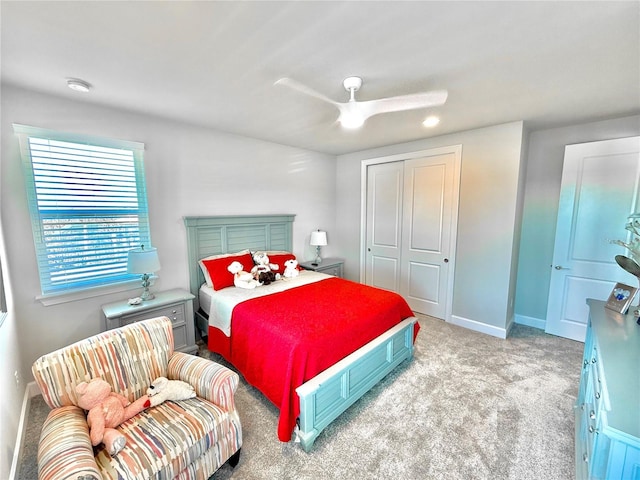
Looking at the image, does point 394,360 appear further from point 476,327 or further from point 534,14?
point 534,14

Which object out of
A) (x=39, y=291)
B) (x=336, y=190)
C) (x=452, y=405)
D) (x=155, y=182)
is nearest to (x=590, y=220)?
(x=452, y=405)

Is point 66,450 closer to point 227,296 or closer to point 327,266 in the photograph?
point 227,296

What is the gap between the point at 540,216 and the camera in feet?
10.6

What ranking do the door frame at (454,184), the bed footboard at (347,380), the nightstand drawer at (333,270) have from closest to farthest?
the bed footboard at (347,380) < the door frame at (454,184) < the nightstand drawer at (333,270)

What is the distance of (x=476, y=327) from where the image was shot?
129 inches

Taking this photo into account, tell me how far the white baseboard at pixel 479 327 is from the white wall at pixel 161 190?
230 cm

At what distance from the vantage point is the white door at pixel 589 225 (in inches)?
103

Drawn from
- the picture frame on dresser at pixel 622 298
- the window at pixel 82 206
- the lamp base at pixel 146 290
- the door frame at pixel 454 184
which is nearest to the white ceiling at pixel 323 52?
the window at pixel 82 206

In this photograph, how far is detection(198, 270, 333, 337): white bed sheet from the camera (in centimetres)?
241

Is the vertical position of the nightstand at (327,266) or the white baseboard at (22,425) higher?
the nightstand at (327,266)

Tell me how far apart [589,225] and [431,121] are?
2.04 meters

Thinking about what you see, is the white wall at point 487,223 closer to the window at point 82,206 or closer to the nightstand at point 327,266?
the nightstand at point 327,266

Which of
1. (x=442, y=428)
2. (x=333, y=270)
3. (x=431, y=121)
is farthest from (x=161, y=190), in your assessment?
(x=442, y=428)

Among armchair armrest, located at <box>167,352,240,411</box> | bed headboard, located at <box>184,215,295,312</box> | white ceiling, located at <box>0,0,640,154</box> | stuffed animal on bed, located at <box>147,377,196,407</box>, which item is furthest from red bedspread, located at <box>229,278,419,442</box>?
white ceiling, located at <box>0,0,640,154</box>
